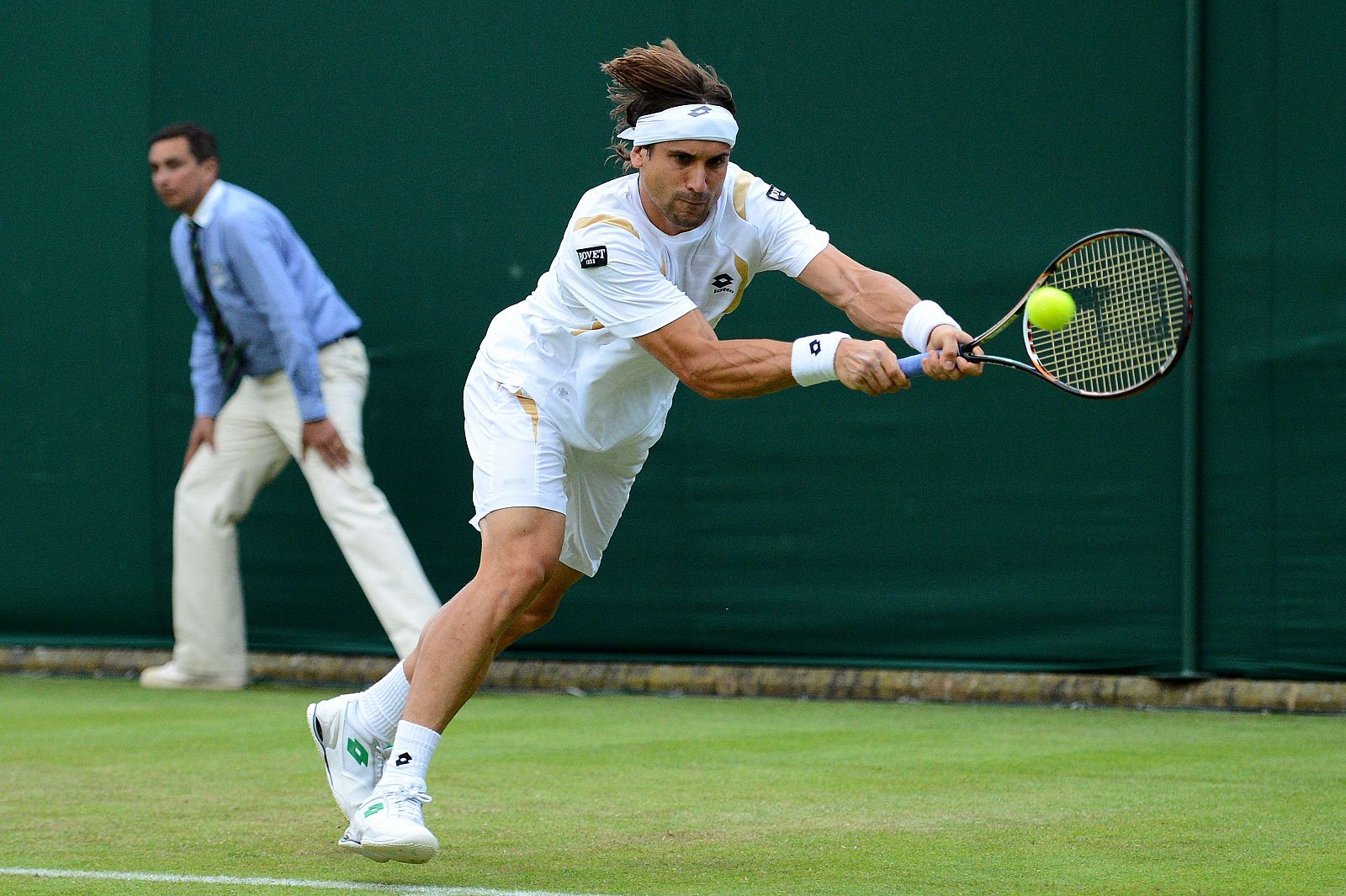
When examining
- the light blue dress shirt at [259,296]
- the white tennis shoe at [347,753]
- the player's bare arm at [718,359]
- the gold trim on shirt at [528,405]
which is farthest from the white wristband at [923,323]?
the light blue dress shirt at [259,296]

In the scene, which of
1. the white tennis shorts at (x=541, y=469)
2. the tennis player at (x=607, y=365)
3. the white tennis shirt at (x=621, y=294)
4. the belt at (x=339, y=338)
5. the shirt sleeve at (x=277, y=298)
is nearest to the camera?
the tennis player at (x=607, y=365)

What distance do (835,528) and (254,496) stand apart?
244 centimetres

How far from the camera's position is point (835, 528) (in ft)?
23.7

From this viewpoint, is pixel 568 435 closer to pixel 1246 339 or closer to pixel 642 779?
pixel 642 779

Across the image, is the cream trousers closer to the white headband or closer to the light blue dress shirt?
the light blue dress shirt

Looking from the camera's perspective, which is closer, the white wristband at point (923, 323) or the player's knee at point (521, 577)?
the white wristband at point (923, 323)

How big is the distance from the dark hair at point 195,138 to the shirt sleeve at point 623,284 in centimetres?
386

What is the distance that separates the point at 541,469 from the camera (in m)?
4.02

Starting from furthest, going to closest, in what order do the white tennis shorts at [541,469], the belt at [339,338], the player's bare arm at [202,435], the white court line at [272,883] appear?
the player's bare arm at [202,435] < the belt at [339,338] < the white tennis shorts at [541,469] < the white court line at [272,883]

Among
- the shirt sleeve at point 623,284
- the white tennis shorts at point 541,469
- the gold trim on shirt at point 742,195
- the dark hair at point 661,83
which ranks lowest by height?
the white tennis shorts at point 541,469

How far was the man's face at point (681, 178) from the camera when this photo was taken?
12.8 feet

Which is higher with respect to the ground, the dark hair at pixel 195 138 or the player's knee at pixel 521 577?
the dark hair at pixel 195 138

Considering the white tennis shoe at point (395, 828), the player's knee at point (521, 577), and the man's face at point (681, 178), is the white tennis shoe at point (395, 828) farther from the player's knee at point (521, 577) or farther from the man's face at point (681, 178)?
the man's face at point (681, 178)

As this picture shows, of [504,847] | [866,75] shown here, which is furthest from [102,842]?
[866,75]
